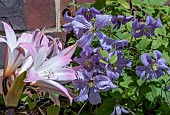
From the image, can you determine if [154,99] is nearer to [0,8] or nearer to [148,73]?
[148,73]

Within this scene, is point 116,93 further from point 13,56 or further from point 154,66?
point 13,56

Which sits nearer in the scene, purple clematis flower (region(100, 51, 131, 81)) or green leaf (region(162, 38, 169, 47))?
purple clematis flower (region(100, 51, 131, 81))

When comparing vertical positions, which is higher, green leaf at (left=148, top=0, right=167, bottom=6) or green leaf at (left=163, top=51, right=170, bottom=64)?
green leaf at (left=148, top=0, right=167, bottom=6)

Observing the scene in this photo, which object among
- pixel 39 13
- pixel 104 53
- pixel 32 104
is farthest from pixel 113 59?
pixel 39 13

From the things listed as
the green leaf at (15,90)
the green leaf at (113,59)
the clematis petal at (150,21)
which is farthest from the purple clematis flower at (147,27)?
the green leaf at (15,90)

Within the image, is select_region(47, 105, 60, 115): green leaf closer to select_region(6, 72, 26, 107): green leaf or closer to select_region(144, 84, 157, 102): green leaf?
select_region(6, 72, 26, 107): green leaf

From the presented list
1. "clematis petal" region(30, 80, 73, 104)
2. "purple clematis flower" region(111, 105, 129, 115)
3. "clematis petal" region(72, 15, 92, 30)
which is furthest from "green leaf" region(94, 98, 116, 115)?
"clematis petal" region(30, 80, 73, 104)

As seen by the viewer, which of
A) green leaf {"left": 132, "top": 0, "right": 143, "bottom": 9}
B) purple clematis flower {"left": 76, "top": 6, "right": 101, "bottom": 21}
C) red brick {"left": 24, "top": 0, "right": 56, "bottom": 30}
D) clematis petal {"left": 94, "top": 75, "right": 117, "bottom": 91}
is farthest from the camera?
red brick {"left": 24, "top": 0, "right": 56, "bottom": 30}

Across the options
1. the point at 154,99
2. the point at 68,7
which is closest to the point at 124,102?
the point at 154,99
